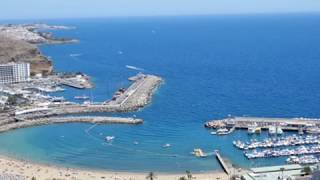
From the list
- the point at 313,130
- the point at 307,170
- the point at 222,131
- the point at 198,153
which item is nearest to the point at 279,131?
the point at 313,130

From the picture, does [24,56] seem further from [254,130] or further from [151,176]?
[151,176]

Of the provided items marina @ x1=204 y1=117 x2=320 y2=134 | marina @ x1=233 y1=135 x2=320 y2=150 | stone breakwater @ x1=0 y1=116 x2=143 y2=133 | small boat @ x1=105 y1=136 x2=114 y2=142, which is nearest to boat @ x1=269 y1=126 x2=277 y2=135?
marina @ x1=204 y1=117 x2=320 y2=134

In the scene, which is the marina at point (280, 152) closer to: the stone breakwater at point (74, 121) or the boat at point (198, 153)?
the boat at point (198, 153)

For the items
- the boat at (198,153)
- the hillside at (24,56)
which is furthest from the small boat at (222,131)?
the hillside at (24,56)

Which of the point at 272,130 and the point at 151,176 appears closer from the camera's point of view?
the point at 151,176

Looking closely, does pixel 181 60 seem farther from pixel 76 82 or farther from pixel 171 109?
pixel 171 109

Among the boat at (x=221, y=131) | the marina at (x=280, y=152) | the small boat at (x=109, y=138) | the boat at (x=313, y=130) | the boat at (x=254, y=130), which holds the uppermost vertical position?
the boat at (x=313, y=130)

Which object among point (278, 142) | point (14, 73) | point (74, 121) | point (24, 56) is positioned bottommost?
point (74, 121)
